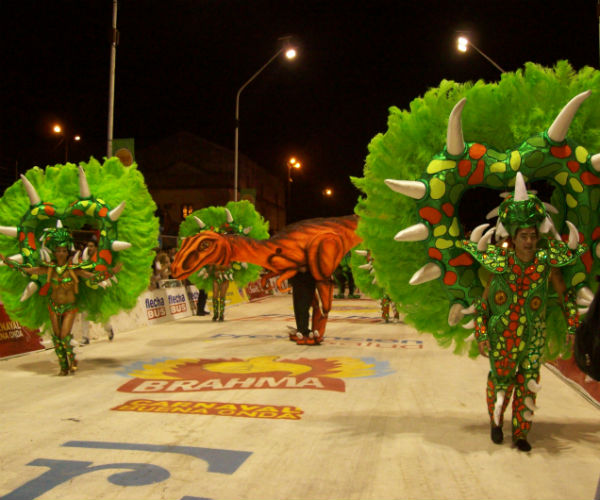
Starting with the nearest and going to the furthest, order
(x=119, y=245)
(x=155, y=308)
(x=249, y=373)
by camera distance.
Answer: (x=249, y=373) < (x=119, y=245) < (x=155, y=308)

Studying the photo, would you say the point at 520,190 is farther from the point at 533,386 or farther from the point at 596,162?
the point at 533,386

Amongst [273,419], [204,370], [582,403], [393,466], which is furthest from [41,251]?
[582,403]

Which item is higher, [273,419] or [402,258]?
[402,258]

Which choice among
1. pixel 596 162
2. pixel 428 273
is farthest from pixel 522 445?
pixel 596 162

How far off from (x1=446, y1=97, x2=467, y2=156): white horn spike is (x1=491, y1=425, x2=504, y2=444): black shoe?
230 cm

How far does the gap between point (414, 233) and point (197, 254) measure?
19.0 feet

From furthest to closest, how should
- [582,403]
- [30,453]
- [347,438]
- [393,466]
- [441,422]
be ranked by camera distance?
[582,403], [441,422], [347,438], [30,453], [393,466]

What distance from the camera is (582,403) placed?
690 cm

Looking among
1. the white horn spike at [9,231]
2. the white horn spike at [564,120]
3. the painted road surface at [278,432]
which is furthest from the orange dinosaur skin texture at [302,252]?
the white horn spike at [564,120]

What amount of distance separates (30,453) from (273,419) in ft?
7.07

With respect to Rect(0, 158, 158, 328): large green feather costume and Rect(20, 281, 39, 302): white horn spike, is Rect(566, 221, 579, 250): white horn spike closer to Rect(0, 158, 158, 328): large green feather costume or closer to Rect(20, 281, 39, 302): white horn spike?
Rect(0, 158, 158, 328): large green feather costume

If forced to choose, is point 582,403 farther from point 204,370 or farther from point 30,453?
point 30,453

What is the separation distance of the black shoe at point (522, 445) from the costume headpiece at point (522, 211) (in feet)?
5.44

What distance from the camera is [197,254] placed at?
33.8ft
